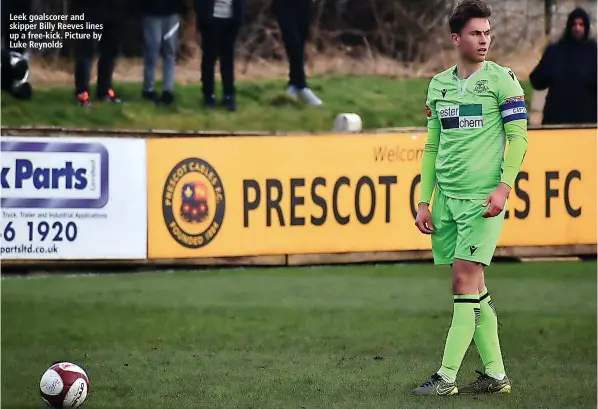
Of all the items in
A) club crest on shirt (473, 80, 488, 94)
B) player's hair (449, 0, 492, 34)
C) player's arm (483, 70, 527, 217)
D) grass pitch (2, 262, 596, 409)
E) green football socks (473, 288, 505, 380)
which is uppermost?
player's hair (449, 0, 492, 34)

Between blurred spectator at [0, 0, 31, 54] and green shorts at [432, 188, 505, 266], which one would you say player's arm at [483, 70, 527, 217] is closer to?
green shorts at [432, 188, 505, 266]

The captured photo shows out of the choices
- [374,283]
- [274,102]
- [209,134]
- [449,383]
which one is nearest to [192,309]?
[374,283]

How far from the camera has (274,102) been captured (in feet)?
51.3

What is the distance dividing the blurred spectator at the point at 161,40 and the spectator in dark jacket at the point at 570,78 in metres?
4.37

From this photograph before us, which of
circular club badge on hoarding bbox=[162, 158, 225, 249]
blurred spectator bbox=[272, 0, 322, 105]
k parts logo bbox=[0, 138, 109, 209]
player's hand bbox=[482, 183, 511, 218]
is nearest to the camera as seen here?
player's hand bbox=[482, 183, 511, 218]

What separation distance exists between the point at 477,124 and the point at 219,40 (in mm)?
9232

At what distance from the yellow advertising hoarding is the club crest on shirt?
6920 millimetres

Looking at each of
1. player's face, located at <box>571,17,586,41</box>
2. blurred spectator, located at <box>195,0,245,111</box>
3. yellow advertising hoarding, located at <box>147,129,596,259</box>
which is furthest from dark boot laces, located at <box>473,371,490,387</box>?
blurred spectator, located at <box>195,0,245,111</box>

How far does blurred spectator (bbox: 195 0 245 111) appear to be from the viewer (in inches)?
596

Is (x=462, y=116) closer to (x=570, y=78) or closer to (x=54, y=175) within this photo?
(x=54, y=175)

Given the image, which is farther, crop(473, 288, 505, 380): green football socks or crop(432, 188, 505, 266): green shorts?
crop(473, 288, 505, 380): green football socks

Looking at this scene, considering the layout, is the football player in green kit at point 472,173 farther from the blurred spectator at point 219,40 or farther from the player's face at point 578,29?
the blurred spectator at point 219,40

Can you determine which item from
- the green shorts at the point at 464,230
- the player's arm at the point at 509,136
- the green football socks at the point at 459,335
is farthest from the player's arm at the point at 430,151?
the green football socks at the point at 459,335

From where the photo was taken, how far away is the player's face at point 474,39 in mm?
6395
